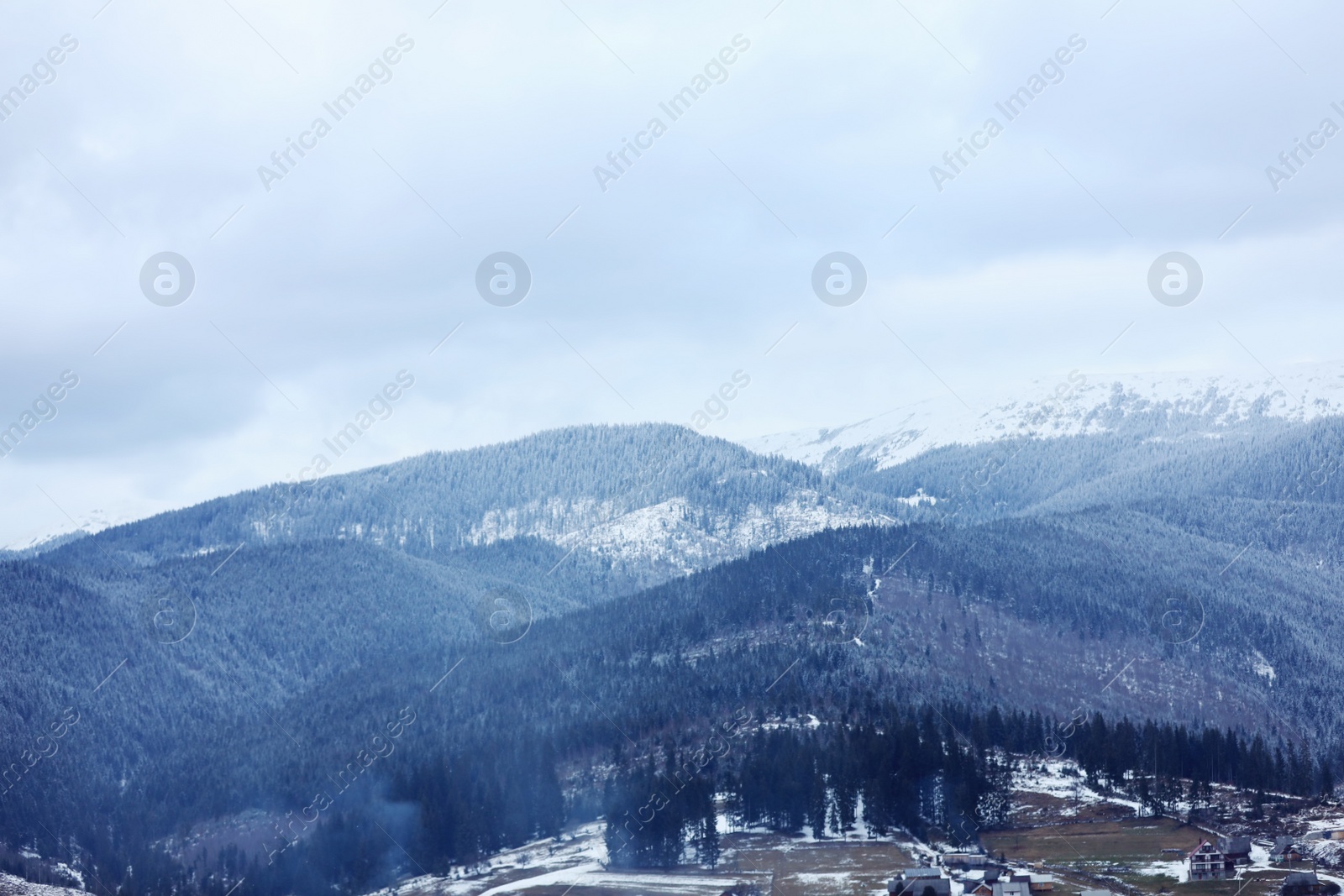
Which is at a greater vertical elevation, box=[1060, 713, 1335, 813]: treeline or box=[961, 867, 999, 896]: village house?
box=[1060, 713, 1335, 813]: treeline

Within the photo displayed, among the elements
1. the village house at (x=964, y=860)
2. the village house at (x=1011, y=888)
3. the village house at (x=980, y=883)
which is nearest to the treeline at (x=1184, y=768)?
the village house at (x=964, y=860)

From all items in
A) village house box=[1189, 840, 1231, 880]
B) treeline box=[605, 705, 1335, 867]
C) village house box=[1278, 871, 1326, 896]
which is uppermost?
treeline box=[605, 705, 1335, 867]

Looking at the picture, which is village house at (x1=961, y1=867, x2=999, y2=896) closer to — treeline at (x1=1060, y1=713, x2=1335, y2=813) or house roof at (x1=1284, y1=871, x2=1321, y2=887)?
house roof at (x1=1284, y1=871, x2=1321, y2=887)

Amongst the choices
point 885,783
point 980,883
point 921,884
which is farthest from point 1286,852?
point 885,783

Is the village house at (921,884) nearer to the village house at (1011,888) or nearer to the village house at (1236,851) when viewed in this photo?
the village house at (1011,888)

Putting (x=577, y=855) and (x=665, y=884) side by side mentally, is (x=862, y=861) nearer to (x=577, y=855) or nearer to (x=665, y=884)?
(x=665, y=884)

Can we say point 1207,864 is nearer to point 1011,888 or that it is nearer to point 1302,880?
point 1302,880

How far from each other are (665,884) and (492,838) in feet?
122

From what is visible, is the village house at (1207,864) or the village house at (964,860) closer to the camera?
the village house at (1207,864)

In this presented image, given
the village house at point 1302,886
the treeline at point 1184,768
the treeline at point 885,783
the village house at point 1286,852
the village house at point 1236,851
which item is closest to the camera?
the village house at point 1302,886

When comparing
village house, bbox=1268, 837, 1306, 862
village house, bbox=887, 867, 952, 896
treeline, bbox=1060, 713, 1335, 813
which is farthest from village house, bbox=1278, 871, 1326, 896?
treeline, bbox=1060, 713, 1335, 813

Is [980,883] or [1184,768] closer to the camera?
[980,883]

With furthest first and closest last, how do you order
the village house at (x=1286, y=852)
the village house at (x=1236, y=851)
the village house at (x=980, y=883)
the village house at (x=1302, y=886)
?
the village house at (x=1286, y=852)
the village house at (x=1236, y=851)
the village house at (x=980, y=883)
the village house at (x=1302, y=886)

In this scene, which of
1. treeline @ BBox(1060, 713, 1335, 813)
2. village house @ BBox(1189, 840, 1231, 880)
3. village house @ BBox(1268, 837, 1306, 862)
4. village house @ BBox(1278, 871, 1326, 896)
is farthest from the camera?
treeline @ BBox(1060, 713, 1335, 813)
